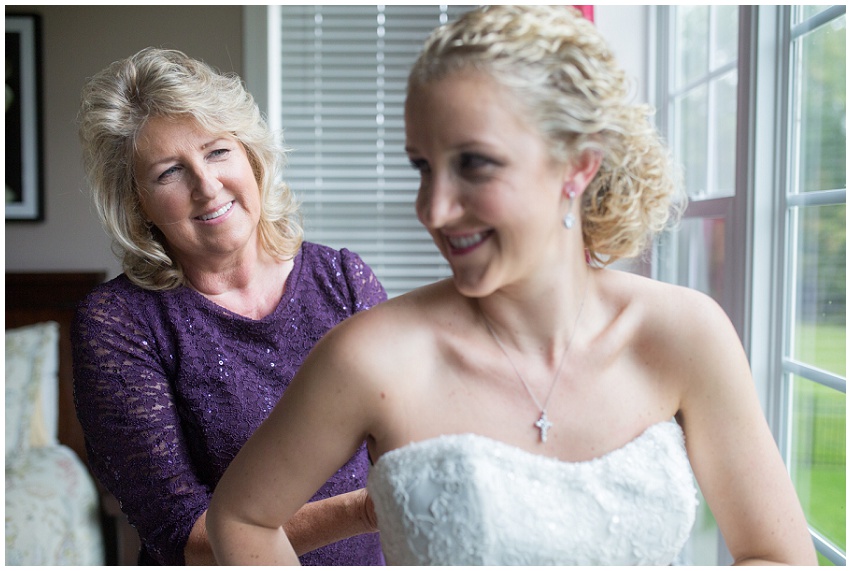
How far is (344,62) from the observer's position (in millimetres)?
3512

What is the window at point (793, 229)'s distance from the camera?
162 cm

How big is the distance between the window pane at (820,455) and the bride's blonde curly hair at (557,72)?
98 centimetres

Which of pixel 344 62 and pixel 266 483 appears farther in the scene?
pixel 344 62

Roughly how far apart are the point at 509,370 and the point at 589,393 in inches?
4.3

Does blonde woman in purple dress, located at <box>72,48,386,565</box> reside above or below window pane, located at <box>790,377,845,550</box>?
above

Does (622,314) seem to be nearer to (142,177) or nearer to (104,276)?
(142,177)

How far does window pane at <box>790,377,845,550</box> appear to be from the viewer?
1.66 m

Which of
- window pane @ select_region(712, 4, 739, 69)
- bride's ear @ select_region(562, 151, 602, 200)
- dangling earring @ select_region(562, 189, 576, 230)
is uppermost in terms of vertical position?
window pane @ select_region(712, 4, 739, 69)

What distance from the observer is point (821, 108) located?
164 cm

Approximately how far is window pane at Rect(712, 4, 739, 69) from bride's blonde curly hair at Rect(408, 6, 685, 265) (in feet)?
4.00

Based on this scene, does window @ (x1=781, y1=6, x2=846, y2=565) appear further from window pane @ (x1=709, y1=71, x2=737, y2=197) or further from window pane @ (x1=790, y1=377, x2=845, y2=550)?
window pane @ (x1=709, y1=71, x2=737, y2=197)

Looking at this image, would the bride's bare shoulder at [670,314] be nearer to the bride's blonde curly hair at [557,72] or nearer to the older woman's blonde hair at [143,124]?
the bride's blonde curly hair at [557,72]

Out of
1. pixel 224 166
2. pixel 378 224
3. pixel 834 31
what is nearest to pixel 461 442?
pixel 224 166

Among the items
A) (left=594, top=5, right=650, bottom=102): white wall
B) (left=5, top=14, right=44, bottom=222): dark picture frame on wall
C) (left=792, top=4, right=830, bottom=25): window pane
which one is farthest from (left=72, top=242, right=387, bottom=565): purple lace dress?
(left=5, top=14, right=44, bottom=222): dark picture frame on wall
